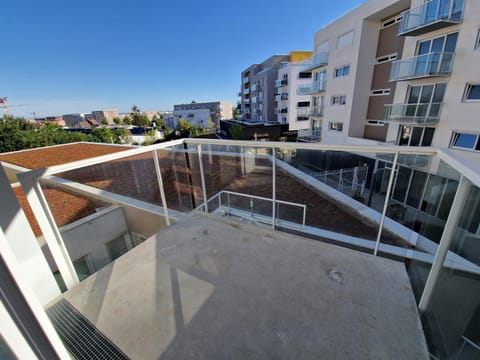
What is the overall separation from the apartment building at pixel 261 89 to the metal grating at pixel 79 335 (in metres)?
26.4

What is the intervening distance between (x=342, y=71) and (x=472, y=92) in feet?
19.8

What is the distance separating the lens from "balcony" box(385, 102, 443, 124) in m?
6.96

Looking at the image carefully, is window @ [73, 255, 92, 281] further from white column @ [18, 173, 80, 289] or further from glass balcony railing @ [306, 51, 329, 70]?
glass balcony railing @ [306, 51, 329, 70]

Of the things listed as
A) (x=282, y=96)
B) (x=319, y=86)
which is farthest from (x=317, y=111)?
(x=282, y=96)

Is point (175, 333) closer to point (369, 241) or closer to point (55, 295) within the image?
point (55, 295)

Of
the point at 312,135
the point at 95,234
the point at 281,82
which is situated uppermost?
the point at 281,82

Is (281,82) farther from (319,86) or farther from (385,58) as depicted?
(385,58)

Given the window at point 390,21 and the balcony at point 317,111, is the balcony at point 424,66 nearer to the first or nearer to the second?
the window at point 390,21

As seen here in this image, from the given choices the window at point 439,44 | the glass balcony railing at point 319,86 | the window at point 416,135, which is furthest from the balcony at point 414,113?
the glass balcony railing at point 319,86

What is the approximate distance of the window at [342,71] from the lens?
10.7m

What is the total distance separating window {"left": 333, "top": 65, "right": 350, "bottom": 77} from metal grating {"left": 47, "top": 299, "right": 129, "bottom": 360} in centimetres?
1318

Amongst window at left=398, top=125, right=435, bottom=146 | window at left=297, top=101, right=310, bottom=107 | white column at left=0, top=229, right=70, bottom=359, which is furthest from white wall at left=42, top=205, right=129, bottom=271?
window at left=297, top=101, right=310, bottom=107

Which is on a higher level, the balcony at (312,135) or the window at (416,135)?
the window at (416,135)

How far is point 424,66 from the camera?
683 cm
